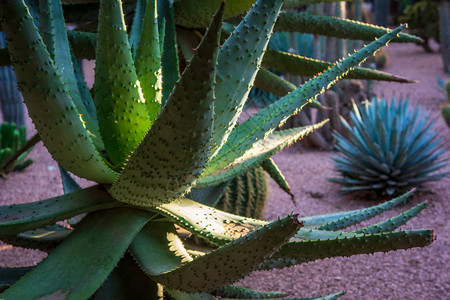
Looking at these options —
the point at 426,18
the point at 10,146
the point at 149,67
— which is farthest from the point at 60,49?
the point at 426,18

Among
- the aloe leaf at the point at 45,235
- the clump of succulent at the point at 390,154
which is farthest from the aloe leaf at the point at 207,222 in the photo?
the clump of succulent at the point at 390,154

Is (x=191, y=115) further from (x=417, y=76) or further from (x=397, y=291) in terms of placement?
(x=417, y=76)

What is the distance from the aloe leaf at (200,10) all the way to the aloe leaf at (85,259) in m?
0.95

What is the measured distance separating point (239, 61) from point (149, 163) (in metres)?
0.36

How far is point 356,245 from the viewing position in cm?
118

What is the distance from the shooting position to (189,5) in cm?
204

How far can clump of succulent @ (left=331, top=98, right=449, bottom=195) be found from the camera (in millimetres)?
4625

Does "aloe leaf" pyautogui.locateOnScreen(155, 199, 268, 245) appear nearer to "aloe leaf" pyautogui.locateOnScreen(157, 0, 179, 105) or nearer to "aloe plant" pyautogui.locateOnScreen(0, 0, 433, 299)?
"aloe plant" pyautogui.locateOnScreen(0, 0, 433, 299)

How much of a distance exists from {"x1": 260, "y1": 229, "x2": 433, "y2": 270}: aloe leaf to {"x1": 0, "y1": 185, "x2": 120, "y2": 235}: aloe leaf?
0.53 m

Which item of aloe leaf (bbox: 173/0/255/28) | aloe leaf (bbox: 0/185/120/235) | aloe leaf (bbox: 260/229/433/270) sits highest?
aloe leaf (bbox: 173/0/255/28)

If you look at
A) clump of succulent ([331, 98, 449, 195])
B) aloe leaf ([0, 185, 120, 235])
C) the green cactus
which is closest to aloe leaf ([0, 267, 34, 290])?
aloe leaf ([0, 185, 120, 235])

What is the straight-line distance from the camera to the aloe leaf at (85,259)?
46.8 inches

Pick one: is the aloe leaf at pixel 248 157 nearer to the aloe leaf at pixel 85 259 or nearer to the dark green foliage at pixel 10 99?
the aloe leaf at pixel 85 259

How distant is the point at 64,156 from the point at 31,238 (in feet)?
1.55
